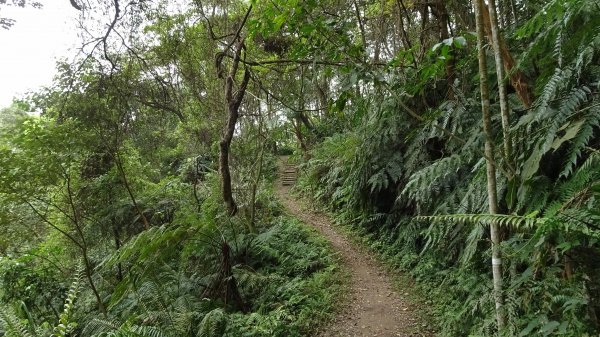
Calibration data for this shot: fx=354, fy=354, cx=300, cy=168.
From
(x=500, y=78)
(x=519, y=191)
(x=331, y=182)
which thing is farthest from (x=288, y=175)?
(x=500, y=78)

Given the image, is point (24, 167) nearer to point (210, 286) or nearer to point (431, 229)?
point (210, 286)

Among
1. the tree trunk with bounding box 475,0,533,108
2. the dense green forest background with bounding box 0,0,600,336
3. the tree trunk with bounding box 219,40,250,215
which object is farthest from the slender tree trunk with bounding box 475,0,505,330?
the tree trunk with bounding box 219,40,250,215

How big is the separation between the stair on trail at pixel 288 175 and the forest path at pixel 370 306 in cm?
775

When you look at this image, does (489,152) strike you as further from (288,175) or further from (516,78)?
(288,175)

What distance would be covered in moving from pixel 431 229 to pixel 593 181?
215 cm

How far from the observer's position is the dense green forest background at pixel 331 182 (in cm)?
264

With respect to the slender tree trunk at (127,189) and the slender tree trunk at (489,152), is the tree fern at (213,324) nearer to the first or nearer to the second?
the slender tree trunk at (127,189)

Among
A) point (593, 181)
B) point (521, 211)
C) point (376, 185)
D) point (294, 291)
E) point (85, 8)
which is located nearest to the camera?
point (593, 181)

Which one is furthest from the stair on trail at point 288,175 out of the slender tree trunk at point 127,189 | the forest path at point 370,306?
the slender tree trunk at point 127,189

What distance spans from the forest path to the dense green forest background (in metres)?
0.27

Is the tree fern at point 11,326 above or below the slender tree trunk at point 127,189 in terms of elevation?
below

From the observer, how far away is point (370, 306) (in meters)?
4.84

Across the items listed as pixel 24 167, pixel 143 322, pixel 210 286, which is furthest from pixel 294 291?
pixel 24 167

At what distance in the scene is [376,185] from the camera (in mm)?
6465
